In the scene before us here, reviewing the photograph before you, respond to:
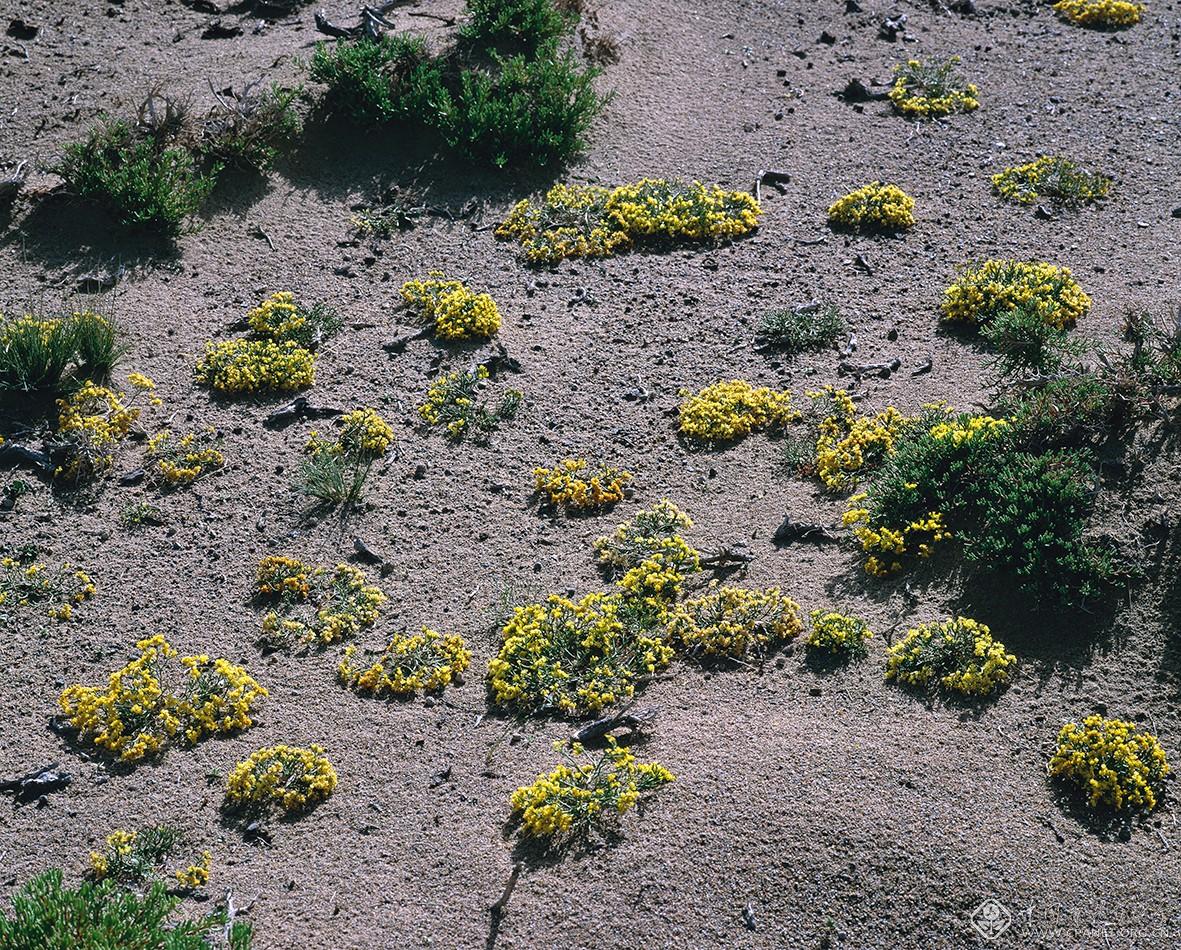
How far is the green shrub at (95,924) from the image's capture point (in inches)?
200

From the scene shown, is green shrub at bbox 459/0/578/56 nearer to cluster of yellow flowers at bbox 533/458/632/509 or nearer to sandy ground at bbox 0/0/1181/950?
sandy ground at bbox 0/0/1181/950

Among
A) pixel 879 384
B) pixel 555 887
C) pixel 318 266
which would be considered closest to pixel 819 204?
pixel 879 384

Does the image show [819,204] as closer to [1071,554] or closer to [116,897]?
[1071,554]

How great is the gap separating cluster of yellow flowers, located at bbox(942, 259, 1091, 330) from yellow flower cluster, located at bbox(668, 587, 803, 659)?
336cm

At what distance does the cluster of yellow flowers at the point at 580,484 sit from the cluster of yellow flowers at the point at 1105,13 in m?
8.65

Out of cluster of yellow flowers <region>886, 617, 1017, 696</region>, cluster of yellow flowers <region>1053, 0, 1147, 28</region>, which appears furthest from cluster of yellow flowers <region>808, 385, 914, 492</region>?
cluster of yellow flowers <region>1053, 0, 1147, 28</region>

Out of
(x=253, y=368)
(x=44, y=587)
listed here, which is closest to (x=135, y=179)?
(x=253, y=368)

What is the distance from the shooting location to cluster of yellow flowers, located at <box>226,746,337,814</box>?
21.2 feet

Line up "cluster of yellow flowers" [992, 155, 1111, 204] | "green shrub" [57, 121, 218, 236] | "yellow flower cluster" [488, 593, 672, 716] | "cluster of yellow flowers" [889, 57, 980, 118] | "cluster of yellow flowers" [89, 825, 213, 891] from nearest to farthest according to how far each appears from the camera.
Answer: "cluster of yellow flowers" [89, 825, 213, 891] → "yellow flower cluster" [488, 593, 672, 716] → "green shrub" [57, 121, 218, 236] → "cluster of yellow flowers" [992, 155, 1111, 204] → "cluster of yellow flowers" [889, 57, 980, 118]

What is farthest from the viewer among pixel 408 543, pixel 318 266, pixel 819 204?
pixel 819 204

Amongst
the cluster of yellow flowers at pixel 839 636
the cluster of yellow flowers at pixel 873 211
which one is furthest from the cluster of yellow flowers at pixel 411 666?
the cluster of yellow flowers at pixel 873 211

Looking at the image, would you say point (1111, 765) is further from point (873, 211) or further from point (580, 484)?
point (873, 211)

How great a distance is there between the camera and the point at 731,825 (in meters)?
6.11

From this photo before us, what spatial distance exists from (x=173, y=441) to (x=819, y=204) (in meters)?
6.02
